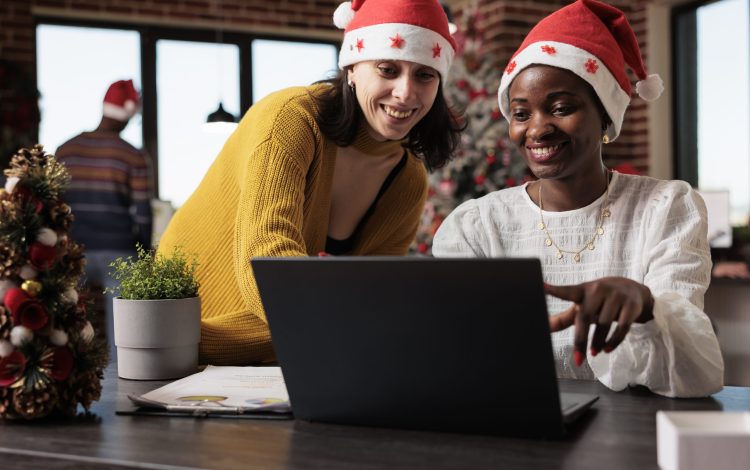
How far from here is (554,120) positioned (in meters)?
1.52

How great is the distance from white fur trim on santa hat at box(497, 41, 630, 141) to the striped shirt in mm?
3238

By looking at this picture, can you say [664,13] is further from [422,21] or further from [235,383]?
[235,383]

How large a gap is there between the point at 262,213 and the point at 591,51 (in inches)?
25.8

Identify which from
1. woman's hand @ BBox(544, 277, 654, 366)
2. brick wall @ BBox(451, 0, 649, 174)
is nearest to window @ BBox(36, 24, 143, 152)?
brick wall @ BBox(451, 0, 649, 174)

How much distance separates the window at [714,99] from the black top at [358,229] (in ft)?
12.9

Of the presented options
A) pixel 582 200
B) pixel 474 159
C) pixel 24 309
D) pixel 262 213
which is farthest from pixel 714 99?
pixel 24 309

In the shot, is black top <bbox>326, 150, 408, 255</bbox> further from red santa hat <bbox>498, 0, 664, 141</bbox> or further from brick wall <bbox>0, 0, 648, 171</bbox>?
brick wall <bbox>0, 0, 648, 171</bbox>

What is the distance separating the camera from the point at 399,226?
2172 millimetres

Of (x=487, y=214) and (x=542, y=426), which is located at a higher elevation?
(x=487, y=214)

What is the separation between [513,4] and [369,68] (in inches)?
167

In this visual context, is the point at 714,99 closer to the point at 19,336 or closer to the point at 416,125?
the point at 416,125

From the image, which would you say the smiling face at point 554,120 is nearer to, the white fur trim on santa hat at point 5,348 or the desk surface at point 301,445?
the desk surface at point 301,445

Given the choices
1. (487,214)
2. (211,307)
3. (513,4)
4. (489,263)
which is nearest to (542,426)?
(489,263)

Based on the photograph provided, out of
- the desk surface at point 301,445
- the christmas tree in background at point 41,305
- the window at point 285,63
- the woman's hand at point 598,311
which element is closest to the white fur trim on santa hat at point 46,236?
the christmas tree in background at point 41,305
